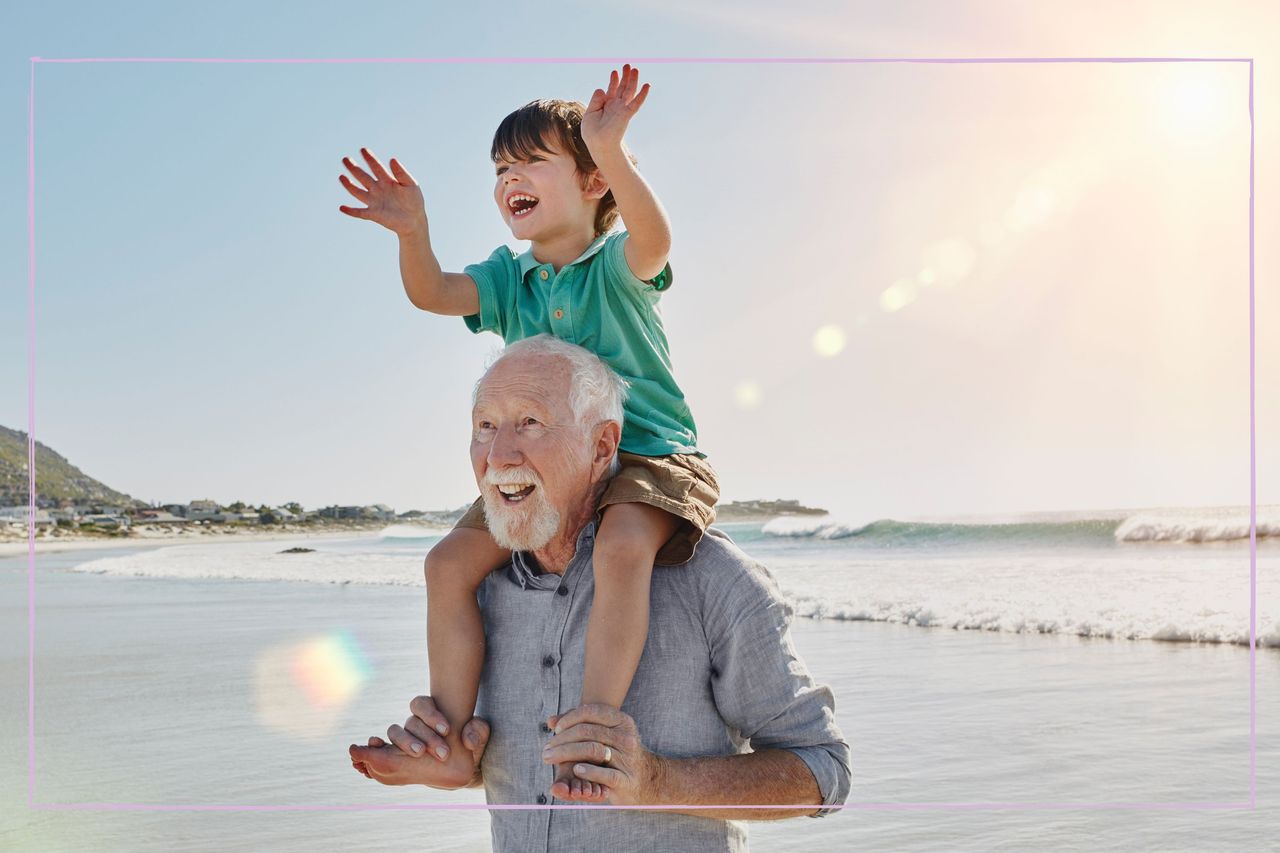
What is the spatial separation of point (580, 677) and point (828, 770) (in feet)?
1.23

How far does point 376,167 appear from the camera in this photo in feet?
6.31

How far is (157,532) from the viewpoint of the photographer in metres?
25.7

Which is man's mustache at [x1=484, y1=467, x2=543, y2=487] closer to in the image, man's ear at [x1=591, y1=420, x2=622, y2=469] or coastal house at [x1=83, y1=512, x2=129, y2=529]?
man's ear at [x1=591, y1=420, x2=622, y2=469]

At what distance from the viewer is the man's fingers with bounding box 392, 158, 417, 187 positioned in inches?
75.7

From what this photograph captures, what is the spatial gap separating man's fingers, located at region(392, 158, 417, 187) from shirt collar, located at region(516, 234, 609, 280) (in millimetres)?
237

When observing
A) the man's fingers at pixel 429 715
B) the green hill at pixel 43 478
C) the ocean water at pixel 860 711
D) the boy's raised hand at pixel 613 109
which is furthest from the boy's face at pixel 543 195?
the green hill at pixel 43 478

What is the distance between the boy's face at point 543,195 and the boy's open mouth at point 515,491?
46 centimetres

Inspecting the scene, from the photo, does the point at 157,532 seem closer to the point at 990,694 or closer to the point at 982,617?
the point at 982,617

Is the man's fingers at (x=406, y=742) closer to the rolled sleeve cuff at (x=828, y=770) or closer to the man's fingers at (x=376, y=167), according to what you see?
the rolled sleeve cuff at (x=828, y=770)

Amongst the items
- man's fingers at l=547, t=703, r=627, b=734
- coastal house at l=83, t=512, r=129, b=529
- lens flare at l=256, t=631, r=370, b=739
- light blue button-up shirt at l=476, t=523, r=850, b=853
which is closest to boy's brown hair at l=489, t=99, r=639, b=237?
light blue button-up shirt at l=476, t=523, r=850, b=853

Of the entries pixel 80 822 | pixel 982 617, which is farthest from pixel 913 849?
pixel 982 617

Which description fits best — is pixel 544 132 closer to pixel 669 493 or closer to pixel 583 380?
pixel 583 380

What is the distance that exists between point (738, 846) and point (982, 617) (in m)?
8.08

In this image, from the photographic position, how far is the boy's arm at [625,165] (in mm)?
1709
